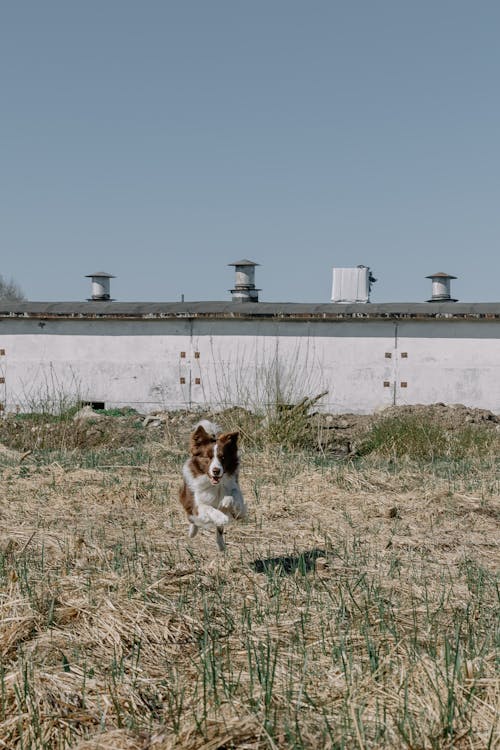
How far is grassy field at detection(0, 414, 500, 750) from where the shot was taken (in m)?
4.05

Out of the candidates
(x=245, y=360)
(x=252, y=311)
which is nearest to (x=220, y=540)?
(x=245, y=360)

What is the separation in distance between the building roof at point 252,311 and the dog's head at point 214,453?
1631cm

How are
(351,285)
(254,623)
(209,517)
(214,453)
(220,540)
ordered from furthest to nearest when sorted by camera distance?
(351,285) < (220,540) < (214,453) < (209,517) < (254,623)

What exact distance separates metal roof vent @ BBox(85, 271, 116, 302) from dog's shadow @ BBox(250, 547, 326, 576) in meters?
24.5

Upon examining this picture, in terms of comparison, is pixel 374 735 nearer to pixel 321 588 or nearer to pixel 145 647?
pixel 145 647

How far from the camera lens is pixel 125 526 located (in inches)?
364

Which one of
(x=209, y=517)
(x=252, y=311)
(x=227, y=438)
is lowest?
(x=209, y=517)

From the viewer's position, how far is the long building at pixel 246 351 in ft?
81.5

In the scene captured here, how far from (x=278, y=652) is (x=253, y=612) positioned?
0.80 meters

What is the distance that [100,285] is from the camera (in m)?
31.7

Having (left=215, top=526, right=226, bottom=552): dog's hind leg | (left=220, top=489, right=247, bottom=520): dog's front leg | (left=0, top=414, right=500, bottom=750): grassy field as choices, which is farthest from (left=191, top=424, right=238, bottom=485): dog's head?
(left=0, top=414, right=500, bottom=750): grassy field

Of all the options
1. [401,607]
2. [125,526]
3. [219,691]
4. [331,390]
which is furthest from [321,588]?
[331,390]

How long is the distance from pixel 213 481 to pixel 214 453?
0.79 ft

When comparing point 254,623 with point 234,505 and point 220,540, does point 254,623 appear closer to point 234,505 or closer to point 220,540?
point 234,505
